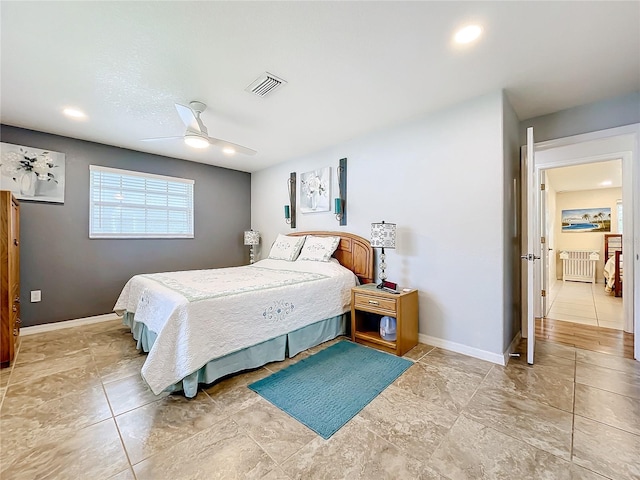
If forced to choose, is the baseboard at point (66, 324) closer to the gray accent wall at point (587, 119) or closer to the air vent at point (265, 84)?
the air vent at point (265, 84)

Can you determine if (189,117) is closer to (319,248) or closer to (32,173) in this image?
(319,248)

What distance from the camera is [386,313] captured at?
267cm

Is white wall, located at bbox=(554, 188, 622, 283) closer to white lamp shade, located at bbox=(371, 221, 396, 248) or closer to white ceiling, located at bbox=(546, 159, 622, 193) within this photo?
white ceiling, located at bbox=(546, 159, 622, 193)

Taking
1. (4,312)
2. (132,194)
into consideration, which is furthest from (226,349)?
(132,194)

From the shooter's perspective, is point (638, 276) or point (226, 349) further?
point (638, 276)

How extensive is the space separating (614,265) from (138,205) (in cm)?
860

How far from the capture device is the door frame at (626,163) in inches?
99.9

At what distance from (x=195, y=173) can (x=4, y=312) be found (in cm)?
299

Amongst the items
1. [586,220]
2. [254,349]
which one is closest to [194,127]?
[254,349]

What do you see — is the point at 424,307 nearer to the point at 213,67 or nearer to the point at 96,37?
the point at 213,67

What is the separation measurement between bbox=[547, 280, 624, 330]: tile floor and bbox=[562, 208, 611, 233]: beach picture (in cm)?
153

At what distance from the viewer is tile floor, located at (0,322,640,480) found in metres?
1.32

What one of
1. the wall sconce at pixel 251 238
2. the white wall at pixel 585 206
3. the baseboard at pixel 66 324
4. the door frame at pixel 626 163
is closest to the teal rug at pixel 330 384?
the door frame at pixel 626 163

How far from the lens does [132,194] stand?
4.02m
